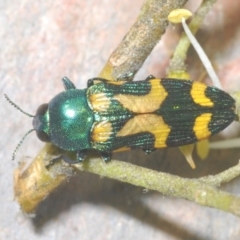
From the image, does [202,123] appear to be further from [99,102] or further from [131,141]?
[99,102]

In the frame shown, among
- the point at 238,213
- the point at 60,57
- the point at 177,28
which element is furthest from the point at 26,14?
the point at 238,213

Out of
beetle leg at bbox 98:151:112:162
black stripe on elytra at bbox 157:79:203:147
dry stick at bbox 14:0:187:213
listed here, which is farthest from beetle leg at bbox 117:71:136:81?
beetle leg at bbox 98:151:112:162

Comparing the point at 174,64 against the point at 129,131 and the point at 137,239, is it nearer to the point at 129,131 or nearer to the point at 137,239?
the point at 129,131

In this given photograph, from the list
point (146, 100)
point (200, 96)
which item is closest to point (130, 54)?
point (146, 100)

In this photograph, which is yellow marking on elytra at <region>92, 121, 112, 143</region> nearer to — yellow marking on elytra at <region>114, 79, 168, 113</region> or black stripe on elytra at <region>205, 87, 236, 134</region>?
yellow marking on elytra at <region>114, 79, 168, 113</region>

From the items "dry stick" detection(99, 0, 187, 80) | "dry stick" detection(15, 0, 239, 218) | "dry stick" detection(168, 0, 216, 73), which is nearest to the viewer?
"dry stick" detection(15, 0, 239, 218)

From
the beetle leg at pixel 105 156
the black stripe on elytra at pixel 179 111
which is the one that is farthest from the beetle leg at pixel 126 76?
the beetle leg at pixel 105 156

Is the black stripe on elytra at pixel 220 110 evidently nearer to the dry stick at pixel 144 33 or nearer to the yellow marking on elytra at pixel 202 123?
the yellow marking on elytra at pixel 202 123
